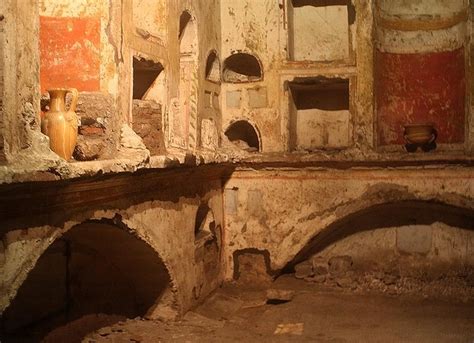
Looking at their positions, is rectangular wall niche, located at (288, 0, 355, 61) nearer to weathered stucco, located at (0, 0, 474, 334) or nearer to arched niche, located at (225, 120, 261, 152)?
weathered stucco, located at (0, 0, 474, 334)

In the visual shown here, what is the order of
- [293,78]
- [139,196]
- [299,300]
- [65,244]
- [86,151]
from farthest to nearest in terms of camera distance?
Result: [293,78] < [299,300] < [65,244] < [139,196] < [86,151]

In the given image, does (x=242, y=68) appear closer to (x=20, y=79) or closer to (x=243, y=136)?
(x=243, y=136)

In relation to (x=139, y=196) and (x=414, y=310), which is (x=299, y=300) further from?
(x=139, y=196)

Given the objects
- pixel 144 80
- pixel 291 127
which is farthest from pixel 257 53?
pixel 144 80

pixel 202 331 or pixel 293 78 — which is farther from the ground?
pixel 293 78

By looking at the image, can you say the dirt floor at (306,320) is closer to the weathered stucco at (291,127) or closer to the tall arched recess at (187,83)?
the weathered stucco at (291,127)

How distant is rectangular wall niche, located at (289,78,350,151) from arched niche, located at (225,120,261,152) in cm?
72

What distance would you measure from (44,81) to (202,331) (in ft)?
11.1

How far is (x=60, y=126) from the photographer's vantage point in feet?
15.6

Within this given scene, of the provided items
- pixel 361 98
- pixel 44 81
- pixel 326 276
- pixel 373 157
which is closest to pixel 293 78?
pixel 361 98

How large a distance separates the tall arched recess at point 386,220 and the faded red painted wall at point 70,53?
185 inches

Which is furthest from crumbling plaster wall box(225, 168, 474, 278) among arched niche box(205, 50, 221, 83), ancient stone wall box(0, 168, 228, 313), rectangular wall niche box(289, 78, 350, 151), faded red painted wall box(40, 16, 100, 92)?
faded red painted wall box(40, 16, 100, 92)

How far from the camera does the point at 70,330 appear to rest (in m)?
7.02

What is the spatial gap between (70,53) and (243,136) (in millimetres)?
4747
